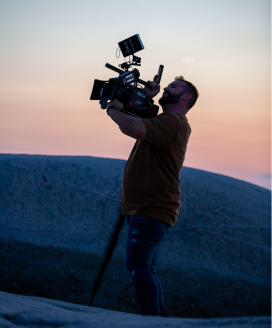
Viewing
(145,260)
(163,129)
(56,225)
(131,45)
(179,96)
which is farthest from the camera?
(56,225)

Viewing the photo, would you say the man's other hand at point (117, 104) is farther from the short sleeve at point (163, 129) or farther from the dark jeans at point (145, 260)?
the dark jeans at point (145, 260)

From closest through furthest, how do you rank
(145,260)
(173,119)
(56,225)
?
(145,260), (173,119), (56,225)

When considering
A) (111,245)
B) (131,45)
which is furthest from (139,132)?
(111,245)

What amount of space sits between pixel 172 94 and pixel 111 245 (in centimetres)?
248

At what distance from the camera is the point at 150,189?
9.52ft

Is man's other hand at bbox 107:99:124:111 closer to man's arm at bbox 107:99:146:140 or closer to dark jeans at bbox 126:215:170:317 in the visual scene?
man's arm at bbox 107:99:146:140

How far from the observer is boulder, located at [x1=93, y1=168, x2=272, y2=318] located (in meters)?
4.59

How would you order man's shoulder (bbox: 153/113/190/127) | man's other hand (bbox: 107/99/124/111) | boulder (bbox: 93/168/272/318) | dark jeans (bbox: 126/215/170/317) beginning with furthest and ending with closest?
boulder (bbox: 93/168/272/318)
man's other hand (bbox: 107/99/124/111)
man's shoulder (bbox: 153/113/190/127)
dark jeans (bbox: 126/215/170/317)

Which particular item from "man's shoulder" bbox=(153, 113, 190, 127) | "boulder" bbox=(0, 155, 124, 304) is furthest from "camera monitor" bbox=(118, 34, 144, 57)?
"boulder" bbox=(0, 155, 124, 304)

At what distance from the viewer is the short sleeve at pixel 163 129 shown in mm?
2805

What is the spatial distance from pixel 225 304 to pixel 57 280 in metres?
2.27

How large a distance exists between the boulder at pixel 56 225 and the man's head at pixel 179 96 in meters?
2.36

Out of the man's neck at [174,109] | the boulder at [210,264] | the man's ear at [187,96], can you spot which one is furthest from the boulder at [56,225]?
the man's ear at [187,96]

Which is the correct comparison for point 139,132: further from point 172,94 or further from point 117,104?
point 172,94
